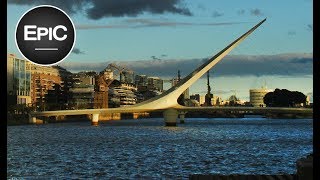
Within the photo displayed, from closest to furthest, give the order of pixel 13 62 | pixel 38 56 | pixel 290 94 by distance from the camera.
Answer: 1. pixel 38 56
2. pixel 13 62
3. pixel 290 94

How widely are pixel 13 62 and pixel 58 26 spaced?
164659 mm

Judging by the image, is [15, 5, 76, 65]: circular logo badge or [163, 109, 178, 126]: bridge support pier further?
[163, 109, 178, 126]: bridge support pier

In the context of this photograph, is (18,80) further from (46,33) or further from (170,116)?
(46,33)

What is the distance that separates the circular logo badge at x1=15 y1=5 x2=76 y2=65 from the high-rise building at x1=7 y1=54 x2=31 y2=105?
151 metres

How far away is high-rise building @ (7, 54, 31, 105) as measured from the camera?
165375mm

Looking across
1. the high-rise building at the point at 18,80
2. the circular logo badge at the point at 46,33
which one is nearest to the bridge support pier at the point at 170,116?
the high-rise building at the point at 18,80

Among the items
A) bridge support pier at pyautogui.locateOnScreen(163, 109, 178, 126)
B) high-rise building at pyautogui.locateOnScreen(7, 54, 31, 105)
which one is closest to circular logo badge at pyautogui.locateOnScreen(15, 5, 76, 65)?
bridge support pier at pyautogui.locateOnScreen(163, 109, 178, 126)

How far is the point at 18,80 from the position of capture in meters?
170

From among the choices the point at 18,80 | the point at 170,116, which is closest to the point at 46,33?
the point at 170,116

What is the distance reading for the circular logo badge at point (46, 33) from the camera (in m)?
10.6

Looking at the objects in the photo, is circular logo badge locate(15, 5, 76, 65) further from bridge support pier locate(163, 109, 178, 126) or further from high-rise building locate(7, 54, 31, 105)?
high-rise building locate(7, 54, 31, 105)

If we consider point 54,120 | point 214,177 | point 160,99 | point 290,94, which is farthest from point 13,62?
point 214,177
